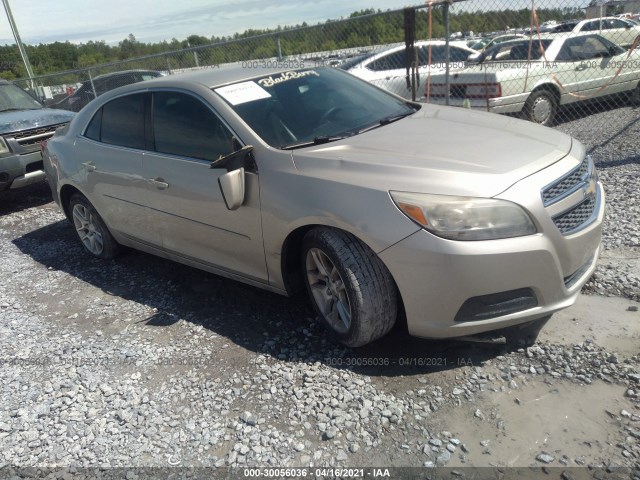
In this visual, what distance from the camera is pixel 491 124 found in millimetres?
3609

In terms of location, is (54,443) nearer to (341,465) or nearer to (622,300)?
(341,465)

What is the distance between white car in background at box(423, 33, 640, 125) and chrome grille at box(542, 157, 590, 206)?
4.74 metres

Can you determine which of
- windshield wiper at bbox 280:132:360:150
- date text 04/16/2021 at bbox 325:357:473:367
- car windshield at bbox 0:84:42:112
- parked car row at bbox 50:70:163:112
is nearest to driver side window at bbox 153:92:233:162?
windshield wiper at bbox 280:132:360:150

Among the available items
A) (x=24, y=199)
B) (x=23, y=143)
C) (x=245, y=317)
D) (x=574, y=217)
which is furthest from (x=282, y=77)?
(x=24, y=199)

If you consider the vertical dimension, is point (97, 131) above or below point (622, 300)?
above

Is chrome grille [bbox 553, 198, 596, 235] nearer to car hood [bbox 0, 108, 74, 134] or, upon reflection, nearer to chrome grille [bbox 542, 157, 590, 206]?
chrome grille [bbox 542, 157, 590, 206]

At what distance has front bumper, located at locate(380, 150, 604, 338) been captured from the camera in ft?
8.66

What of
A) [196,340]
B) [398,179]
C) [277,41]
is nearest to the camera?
[398,179]

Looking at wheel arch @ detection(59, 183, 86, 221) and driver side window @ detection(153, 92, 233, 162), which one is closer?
driver side window @ detection(153, 92, 233, 162)

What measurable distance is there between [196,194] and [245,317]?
95 centimetres

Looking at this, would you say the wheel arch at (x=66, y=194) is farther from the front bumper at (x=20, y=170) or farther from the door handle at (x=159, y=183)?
the front bumper at (x=20, y=170)

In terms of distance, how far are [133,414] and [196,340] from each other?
75 centimetres

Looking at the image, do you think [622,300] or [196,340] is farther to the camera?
[196,340]

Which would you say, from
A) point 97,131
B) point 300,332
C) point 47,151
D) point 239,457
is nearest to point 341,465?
point 239,457
